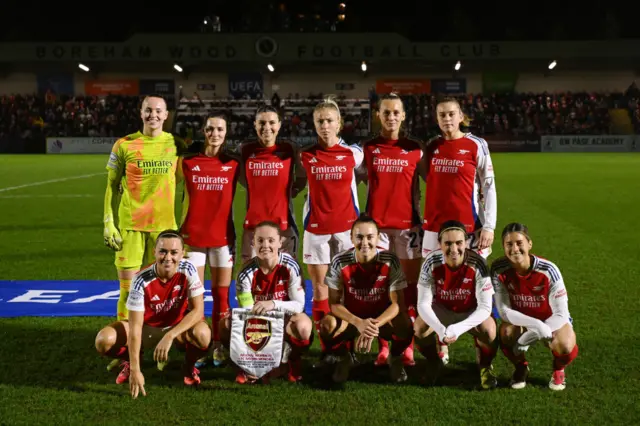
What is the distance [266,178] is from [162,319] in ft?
Answer: 3.94

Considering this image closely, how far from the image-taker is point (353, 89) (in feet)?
123

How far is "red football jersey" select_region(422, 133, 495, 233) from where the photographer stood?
5098 mm

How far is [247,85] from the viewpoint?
37375mm

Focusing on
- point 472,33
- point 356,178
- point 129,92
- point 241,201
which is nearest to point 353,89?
point 472,33

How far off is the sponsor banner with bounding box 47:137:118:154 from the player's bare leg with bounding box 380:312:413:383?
2974 centimetres

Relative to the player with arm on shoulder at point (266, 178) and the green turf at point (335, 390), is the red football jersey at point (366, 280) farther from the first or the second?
the player with arm on shoulder at point (266, 178)

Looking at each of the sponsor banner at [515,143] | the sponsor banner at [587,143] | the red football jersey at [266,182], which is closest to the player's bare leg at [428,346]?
the red football jersey at [266,182]

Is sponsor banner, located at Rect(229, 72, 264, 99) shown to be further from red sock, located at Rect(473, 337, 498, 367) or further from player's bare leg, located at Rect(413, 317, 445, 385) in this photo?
red sock, located at Rect(473, 337, 498, 367)

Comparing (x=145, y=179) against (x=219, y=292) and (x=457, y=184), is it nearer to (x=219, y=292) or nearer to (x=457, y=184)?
(x=219, y=292)

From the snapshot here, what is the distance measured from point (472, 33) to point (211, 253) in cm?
3497

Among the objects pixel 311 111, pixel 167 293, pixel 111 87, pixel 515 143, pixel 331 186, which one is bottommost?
pixel 167 293

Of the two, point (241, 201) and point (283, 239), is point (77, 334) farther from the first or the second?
point (241, 201)

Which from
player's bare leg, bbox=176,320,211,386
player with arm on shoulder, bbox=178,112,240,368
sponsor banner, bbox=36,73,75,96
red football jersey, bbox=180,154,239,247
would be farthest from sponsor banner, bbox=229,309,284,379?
sponsor banner, bbox=36,73,75,96

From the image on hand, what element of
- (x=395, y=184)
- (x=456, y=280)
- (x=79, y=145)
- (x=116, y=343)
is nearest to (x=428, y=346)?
(x=456, y=280)
